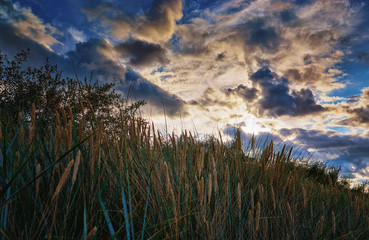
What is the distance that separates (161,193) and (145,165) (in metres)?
0.54

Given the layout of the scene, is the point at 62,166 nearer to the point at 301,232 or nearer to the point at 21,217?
the point at 21,217

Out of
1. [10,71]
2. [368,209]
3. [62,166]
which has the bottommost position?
[368,209]

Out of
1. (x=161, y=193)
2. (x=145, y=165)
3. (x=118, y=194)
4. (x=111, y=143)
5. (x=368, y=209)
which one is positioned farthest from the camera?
(x=368, y=209)

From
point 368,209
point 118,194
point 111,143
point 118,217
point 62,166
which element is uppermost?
point 111,143

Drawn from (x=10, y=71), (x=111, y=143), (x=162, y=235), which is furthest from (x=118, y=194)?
(x=10, y=71)

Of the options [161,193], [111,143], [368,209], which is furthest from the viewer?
[368,209]

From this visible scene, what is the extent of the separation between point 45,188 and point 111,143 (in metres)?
1.14

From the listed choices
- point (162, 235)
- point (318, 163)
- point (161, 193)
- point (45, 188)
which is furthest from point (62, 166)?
point (318, 163)

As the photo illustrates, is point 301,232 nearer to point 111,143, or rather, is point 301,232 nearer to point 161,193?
point 161,193

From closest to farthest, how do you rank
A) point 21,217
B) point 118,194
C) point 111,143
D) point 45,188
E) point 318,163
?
point 21,217 → point 45,188 → point 118,194 → point 111,143 → point 318,163

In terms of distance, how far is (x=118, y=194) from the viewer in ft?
6.65

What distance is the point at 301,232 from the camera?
2508 millimetres

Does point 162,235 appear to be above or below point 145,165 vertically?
below

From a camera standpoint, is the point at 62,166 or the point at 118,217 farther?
the point at 118,217
